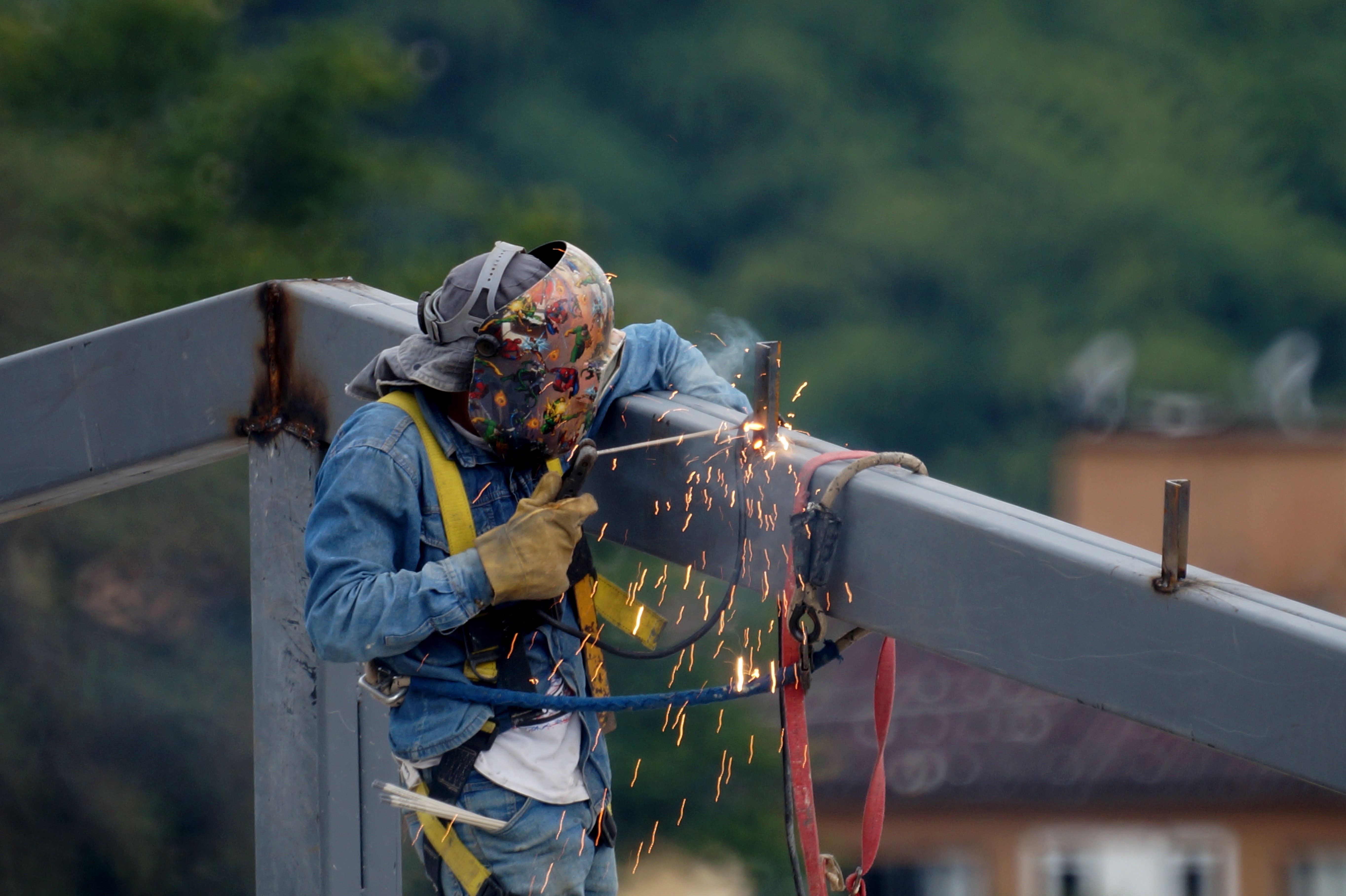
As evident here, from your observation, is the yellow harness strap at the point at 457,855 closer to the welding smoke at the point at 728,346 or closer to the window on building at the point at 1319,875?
the welding smoke at the point at 728,346

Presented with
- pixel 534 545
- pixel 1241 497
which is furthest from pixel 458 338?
pixel 1241 497

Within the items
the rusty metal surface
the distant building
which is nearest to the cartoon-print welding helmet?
the rusty metal surface

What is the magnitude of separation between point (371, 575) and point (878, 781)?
71 cm

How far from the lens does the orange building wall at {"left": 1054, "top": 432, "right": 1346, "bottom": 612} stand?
17797mm

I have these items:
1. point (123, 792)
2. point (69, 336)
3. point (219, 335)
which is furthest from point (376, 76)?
point (219, 335)

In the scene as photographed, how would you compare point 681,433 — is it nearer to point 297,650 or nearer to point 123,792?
point 297,650

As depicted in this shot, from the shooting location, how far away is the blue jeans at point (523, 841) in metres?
2.34

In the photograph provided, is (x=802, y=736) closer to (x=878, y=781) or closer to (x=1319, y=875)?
(x=878, y=781)

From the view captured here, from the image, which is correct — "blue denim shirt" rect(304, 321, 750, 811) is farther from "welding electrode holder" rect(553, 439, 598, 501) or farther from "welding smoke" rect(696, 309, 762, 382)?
"welding smoke" rect(696, 309, 762, 382)

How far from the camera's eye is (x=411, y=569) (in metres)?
2.27

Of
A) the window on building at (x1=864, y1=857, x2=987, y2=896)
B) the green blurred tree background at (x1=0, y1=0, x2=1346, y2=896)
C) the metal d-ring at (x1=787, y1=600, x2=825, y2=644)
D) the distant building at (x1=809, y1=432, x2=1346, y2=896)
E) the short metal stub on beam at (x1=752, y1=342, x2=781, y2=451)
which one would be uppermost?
the green blurred tree background at (x1=0, y1=0, x2=1346, y2=896)

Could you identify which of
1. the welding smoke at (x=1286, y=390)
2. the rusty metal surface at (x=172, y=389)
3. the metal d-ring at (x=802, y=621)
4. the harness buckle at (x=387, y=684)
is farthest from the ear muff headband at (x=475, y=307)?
the welding smoke at (x=1286, y=390)

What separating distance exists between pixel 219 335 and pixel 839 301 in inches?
1402

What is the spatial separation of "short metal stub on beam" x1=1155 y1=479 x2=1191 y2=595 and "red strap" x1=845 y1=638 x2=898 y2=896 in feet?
1.45
